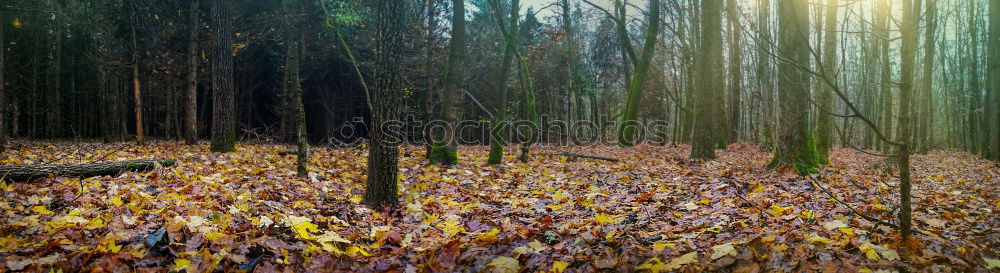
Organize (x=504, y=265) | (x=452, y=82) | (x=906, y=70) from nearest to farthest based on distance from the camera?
(x=906, y=70)
(x=504, y=265)
(x=452, y=82)

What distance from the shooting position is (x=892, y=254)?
2.95 meters

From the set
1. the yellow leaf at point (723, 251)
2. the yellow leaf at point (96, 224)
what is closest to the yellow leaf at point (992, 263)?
the yellow leaf at point (723, 251)

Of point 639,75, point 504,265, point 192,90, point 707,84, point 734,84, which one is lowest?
point 504,265

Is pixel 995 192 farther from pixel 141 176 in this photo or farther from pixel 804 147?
pixel 141 176

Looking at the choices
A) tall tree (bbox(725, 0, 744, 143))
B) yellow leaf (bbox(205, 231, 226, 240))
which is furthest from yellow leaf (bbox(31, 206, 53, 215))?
tall tree (bbox(725, 0, 744, 143))

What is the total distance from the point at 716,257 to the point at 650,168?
620 centimetres

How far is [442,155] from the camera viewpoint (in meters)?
10.4

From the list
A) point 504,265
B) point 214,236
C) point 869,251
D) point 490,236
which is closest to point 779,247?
point 869,251

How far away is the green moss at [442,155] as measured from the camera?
10.3 metres

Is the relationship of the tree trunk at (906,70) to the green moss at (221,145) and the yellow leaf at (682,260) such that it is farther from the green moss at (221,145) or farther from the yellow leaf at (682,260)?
the green moss at (221,145)

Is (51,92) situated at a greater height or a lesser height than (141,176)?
greater

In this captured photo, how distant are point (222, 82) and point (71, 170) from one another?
594cm

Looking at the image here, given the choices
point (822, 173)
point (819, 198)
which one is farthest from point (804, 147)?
point (819, 198)

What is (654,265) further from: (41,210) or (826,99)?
(826,99)
